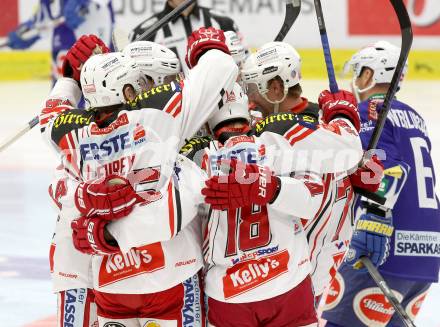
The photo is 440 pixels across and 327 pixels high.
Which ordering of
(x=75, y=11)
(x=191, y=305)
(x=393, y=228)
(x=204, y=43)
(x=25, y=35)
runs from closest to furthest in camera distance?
(x=191, y=305) < (x=204, y=43) < (x=393, y=228) < (x=75, y=11) < (x=25, y=35)

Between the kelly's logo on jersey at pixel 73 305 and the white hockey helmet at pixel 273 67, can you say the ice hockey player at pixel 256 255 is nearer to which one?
the white hockey helmet at pixel 273 67

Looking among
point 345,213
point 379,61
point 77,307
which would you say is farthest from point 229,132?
point 379,61

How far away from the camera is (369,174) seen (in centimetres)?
291

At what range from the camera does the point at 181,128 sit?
8.45 feet

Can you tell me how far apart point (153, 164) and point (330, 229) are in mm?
656

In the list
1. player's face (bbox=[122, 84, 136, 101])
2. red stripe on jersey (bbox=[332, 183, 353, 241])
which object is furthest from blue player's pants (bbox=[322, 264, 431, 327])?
player's face (bbox=[122, 84, 136, 101])

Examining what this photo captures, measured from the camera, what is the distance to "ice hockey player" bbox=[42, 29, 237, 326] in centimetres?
252

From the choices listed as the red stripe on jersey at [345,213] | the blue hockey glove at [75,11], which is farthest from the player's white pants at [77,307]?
the blue hockey glove at [75,11]

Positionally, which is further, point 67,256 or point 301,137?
point 67,256

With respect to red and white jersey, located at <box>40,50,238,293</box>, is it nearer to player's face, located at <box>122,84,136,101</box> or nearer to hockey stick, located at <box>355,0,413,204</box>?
player's face, located at <box>122,84,136,101</box>

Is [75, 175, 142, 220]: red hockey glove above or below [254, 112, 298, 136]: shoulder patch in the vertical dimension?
below

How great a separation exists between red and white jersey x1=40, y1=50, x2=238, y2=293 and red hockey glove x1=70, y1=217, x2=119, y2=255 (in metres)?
0.03

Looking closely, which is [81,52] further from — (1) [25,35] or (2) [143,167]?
(1) [25,35]

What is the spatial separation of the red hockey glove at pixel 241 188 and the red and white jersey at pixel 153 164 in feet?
0.33
